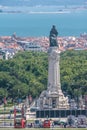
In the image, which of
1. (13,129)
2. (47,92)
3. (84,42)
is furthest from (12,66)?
(84,42)

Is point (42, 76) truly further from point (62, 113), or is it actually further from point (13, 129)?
point (13, 129)

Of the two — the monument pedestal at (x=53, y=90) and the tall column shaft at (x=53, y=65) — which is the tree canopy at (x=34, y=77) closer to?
the monument pedestal at (x=53, y=90)

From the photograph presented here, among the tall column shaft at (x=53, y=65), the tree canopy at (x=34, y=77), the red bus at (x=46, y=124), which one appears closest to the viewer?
the red bus at (x=46, y=124)

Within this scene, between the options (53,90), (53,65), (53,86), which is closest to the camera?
(53,65)

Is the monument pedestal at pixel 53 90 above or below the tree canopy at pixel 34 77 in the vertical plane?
above

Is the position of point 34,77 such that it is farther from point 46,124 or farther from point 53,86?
point 46,124

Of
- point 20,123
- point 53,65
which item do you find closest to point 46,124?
point 20,123

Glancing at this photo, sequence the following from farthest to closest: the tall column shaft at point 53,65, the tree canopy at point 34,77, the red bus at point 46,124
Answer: the tree canopy at point 34,77
the tall column shaft at point 53,65
the red bus at point 46,124

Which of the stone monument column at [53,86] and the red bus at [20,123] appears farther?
Answer: the stone monument column at [53,86]

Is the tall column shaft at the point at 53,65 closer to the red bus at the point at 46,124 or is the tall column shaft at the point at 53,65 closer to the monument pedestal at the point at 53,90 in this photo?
the monument pedestal at the point at 53,90

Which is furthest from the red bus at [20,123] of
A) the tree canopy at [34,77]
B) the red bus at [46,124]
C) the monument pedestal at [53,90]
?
the tree canopy at [34,77]

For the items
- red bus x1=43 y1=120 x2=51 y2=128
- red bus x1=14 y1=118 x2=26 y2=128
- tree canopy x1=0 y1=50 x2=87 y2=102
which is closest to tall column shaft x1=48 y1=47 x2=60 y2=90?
tree canopy x1=0 y1=50 x2=87 y2=102

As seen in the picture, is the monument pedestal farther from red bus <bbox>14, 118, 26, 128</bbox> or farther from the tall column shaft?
red bus <bbox>14, 118, 26, 128</bbox>

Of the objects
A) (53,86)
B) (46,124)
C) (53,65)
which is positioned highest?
(53,65)
